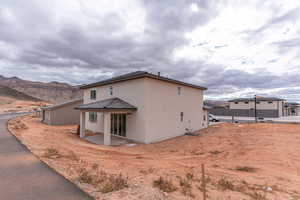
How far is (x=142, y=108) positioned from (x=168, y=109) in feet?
8.86

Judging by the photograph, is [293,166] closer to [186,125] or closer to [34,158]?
[186,125]

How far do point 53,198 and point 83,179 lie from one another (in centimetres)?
86

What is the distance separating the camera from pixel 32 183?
3957 millimetres

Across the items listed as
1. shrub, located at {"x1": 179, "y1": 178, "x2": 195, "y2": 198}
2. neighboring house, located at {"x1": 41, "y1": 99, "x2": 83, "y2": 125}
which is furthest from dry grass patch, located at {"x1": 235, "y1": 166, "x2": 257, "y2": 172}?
neighboring house, located at {"x1": 41, "y1": 99, "x2": 83, "y2": 125}

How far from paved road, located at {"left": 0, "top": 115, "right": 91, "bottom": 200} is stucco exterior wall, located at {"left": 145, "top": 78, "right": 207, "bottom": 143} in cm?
730

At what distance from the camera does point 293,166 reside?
699 centimetres

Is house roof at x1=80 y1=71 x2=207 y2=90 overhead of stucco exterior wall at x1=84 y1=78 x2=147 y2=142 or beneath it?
overhead

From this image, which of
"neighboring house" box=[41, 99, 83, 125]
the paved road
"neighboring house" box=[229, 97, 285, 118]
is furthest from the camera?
"neighboring house" box=[229, 97, 285, 118]

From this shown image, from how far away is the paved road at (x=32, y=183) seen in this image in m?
3.42

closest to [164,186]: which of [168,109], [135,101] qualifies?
[135,101]

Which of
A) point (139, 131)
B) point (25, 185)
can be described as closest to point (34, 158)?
point (25, 185)

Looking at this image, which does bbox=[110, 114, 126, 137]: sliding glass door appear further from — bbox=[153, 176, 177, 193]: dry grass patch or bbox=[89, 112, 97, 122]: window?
bbox=[153, 176, 177, 193]: dry grass patch

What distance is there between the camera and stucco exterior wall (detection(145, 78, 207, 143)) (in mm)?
11469

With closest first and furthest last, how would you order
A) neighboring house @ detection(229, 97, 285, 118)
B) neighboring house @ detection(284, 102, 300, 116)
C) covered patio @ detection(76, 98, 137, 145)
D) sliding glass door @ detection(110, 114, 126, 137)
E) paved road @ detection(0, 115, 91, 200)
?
paved road @ detection(0, 115, 91, 200) → covered patio @ detection(76, 98, 137, 145) → sliding glass door @ detection(110, 114, 126, 137) → neighboring house @ detection(229, 97, 285, 118) → neighboring house @ detection(284, 102, 300, 116)
